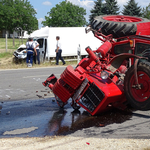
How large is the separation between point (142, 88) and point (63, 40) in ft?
50.0

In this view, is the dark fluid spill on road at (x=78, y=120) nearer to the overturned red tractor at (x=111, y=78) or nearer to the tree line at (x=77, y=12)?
the overturned red tractor at (x=111, y=78)

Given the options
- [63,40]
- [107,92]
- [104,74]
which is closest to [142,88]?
[107,92]

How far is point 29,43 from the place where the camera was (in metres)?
16.6

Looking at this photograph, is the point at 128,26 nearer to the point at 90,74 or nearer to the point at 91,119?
the point at 90,74

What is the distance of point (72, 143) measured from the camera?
416cm

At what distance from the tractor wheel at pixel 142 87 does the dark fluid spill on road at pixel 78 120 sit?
2.27 ft

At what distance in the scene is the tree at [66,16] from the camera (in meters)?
41.2

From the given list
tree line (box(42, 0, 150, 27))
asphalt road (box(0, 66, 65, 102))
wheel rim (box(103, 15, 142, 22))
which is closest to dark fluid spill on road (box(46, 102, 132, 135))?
asphalt road (box(0, 66, 65, 102))

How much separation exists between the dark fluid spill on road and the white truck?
12879 mm

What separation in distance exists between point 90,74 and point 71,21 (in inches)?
1432

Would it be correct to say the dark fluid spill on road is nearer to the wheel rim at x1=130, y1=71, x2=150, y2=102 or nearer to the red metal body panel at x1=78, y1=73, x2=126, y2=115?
the red metal body panel at x1=78, y1=73, x2=126, y2=115

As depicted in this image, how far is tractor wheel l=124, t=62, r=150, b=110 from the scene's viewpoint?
474 cm

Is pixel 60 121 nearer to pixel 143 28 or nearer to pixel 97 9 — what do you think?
pixel 143 28

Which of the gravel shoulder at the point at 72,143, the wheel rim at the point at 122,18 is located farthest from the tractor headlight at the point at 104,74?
the wheel rim at the point at 122,18
